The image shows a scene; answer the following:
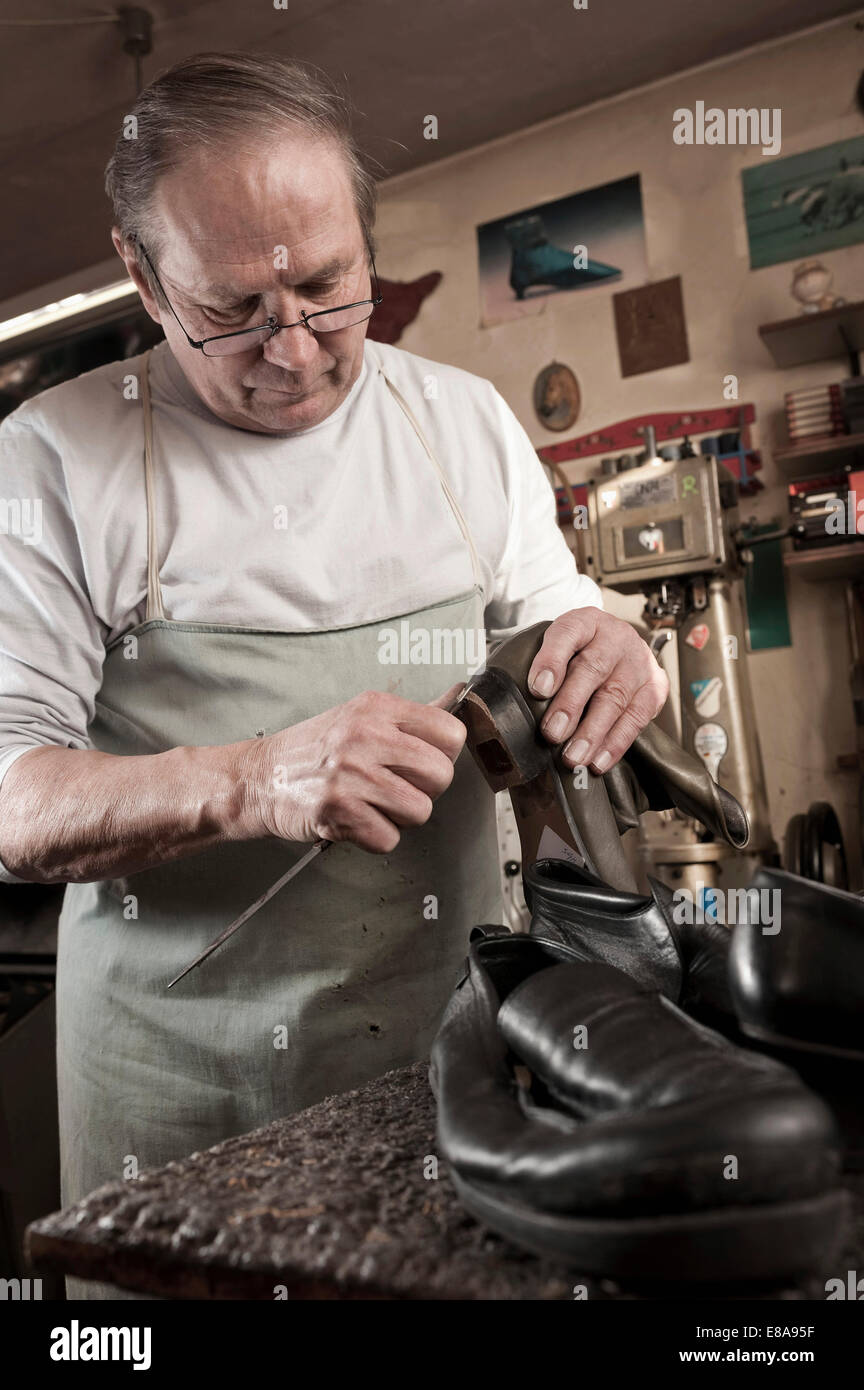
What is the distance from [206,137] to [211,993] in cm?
106

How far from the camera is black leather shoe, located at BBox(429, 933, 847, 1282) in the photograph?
19.2 inches

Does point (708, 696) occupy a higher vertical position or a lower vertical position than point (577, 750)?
higher

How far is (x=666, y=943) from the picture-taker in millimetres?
885

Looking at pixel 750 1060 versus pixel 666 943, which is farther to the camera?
pixel 666 943

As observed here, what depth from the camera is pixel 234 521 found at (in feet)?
4.67

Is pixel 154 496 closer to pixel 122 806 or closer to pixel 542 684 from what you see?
pixel 122 806

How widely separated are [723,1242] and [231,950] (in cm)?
→ 97

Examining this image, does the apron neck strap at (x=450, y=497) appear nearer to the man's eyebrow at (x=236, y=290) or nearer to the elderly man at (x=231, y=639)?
the elderly man at (x=231, y=639)

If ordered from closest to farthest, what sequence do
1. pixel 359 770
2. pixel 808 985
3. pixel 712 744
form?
pixel 808 985 < pixel 359 770 < pixel 712 744

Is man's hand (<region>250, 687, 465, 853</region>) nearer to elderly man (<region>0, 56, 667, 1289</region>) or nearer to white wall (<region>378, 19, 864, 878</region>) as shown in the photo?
elderly man (<region>0, 56, 667, 1289</region>)

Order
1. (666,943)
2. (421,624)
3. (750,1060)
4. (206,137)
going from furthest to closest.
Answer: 1. (421,624)
2. (206,137)
3. (666,943)
4. (750,1060)

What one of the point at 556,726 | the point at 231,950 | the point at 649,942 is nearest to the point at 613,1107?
the point at 649,942
